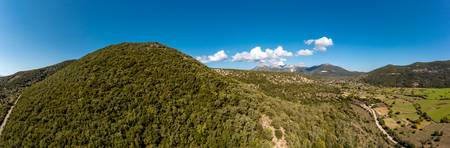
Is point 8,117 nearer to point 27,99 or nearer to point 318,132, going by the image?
point 27,99

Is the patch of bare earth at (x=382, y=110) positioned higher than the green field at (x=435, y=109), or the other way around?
the green field at (x=435, y=109)

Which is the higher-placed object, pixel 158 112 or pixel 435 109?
pixel 158 112

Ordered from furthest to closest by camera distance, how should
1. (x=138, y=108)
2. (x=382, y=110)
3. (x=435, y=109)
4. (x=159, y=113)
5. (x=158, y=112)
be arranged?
(x=382, y=110), (x=435, y=109), (x=138, y=108), (x=158, y=112), (x=159, y=113)

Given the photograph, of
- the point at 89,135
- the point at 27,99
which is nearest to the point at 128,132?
the point at 89,135

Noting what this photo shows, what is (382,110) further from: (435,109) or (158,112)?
(158,112)

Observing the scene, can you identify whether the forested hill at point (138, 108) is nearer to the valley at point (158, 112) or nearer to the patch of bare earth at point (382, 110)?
the valley at point (158, 112)

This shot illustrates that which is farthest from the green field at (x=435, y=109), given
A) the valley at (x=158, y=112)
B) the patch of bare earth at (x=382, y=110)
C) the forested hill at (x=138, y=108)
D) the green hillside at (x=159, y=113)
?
the forested hill at (x=138, y=108)

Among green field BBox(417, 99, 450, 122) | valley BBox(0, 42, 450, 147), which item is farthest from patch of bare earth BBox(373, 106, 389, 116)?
valley BBox(0, 42, 450, 147)

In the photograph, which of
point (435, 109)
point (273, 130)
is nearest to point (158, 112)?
point (273, 130)

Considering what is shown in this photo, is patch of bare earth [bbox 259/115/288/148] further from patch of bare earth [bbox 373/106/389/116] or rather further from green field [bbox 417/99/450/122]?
patch of bare earth [bbox 373/106/389/116]
